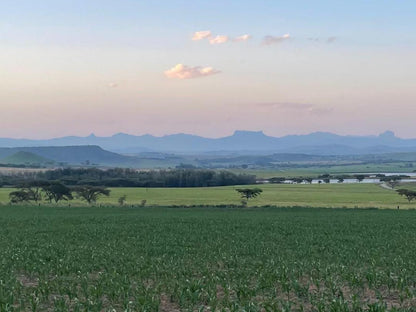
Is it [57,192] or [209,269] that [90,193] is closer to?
[57,192]

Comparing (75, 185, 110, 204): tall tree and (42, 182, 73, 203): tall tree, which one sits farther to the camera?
(42, 182, 73, 203): tall tree

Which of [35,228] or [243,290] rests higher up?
[243,290]

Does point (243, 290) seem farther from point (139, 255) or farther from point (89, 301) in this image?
point (139, 255)

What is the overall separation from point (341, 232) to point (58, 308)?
3019cm

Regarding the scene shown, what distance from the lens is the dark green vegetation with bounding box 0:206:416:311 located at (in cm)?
1470

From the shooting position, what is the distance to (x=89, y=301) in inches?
565

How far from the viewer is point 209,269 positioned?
20.8m

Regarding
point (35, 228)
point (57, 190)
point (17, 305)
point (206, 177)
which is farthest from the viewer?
point (206, 177)

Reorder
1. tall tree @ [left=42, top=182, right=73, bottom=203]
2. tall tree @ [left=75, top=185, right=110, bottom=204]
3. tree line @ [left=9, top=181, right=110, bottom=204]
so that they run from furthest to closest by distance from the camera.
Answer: tall tree @ [left=42, top=182, right=73, bottom=203], tall tree @ [left=75, top=185, right=110, bottom=204], tree line @ [left=9, top=181, right=110, bottom=204]

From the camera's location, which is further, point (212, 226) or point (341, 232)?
point (212, 226)

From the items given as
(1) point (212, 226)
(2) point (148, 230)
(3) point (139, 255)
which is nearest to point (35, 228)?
(2) point (148, 230)

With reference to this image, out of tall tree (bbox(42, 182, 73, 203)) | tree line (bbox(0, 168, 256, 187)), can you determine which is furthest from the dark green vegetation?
tree line (bbox(0, 168, 256, 187))

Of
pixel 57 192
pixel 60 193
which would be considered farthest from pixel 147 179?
pixel 57 192

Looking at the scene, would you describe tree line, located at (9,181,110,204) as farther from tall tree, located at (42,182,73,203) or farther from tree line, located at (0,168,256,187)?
tree line, located at (0,168,256,187)
